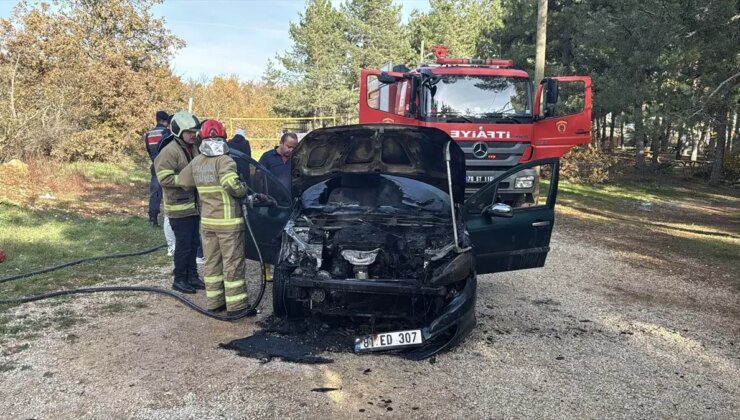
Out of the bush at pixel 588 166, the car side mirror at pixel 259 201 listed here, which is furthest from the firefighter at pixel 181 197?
the bush at pixel 588 166

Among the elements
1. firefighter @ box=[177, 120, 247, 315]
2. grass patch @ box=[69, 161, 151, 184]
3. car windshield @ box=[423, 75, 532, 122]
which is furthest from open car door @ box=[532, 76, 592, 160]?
grass patch @ box=[69, 161, 151, 184]

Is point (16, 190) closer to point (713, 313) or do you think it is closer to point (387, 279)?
point (387, 279)

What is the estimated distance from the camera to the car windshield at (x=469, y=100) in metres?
8.87

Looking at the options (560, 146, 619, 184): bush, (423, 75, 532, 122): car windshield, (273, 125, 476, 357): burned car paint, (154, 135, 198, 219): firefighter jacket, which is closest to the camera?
(273, 125, 476, 357): burned car paint

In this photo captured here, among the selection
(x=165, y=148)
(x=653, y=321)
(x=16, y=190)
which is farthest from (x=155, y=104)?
(x=653, y=321)

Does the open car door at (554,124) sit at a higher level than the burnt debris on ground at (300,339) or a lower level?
higher

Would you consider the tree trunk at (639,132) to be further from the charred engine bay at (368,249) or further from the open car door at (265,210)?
the open car door at (265,210)

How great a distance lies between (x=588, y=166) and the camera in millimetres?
20312

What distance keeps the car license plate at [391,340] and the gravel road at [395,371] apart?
0.13 m

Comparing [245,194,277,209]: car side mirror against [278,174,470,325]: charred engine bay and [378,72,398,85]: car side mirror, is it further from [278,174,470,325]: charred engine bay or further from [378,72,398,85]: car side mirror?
[378,72,398,85]: car side mirror

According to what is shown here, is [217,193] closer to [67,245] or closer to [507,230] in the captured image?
[507,230]

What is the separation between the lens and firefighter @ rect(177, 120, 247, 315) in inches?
197

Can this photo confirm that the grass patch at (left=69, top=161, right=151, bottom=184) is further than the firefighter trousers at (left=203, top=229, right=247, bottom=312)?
Yes

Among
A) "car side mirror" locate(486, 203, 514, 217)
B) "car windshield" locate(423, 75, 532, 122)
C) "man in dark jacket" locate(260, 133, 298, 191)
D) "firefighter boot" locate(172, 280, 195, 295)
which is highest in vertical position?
"car windshield" locate(423, 75, 532, 122)
